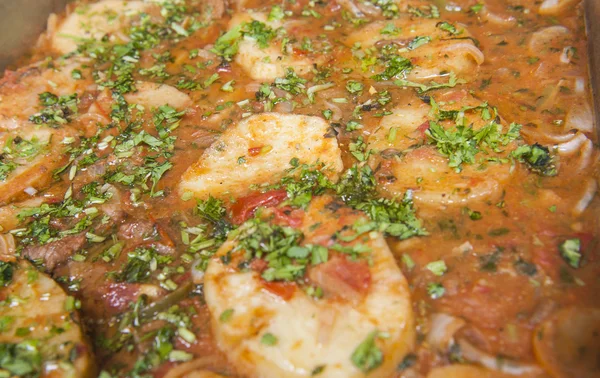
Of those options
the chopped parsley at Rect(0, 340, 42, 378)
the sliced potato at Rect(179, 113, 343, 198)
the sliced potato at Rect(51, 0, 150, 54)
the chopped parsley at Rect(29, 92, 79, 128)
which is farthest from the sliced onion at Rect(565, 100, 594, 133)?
the sliced potato at Rect(51, 0, 150, 54)

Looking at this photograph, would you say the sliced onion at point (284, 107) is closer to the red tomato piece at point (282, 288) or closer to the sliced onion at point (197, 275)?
the sliced onion at point (197, 275)

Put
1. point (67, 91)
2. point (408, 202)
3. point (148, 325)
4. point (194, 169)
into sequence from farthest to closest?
point (67, 91) < point (194, 169) < point (408, 202) < point (148, 325)

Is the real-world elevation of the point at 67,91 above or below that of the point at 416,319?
above

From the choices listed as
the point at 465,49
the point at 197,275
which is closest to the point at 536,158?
the point at 465,49

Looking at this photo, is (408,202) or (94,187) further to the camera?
(94,187)

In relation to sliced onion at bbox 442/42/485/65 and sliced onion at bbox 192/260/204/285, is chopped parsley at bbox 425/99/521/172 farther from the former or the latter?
sliced onion at bbox 192/260/204/285

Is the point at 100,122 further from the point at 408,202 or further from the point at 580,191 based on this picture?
the point at 580,191

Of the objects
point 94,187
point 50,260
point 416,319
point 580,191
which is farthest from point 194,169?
point 580,191
